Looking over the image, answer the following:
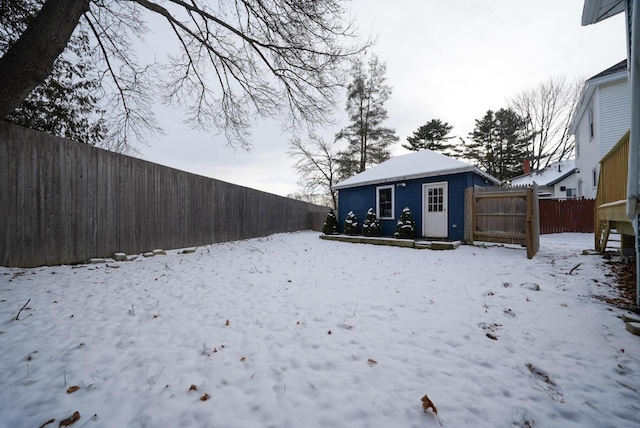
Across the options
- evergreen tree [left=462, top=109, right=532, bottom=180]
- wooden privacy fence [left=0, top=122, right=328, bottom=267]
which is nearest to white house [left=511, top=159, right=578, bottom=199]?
evergreen tree [left=462, top=109, right=532, bottom=180]

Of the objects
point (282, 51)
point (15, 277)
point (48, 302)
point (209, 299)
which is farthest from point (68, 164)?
point (282, 51)

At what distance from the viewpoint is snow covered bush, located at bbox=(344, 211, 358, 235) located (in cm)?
1140

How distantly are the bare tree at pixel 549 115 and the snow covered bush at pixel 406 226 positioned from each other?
20509 mm

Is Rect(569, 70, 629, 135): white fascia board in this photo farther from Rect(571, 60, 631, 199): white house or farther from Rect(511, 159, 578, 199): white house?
Rect(511, 159, 578, 199): white house

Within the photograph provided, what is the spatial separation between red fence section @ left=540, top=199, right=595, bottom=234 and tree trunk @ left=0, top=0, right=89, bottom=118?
1740cm

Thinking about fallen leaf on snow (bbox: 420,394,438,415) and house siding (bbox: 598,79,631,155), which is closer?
fallen leaf on snow (bbox: 420,394,438,415)

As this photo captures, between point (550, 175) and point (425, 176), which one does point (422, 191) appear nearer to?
point (425, 176)

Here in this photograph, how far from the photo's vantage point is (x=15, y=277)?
150 inches

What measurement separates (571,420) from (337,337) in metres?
1.60

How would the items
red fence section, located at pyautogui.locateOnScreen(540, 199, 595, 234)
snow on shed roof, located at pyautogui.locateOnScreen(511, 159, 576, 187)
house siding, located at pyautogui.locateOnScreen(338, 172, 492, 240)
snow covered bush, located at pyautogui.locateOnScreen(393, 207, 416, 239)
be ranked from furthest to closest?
snow on shed roof, located at pyautogui.locateOnScreen(511, 159, 576, 187) < red fence section, located at pyautogui.locateOnScreen(540, 199, 595, 234) < snow covered bush, located at pyautogui.locateOnScreen(393, 207, 416, 239) < house siding, located at pyautogui.locateOnScreen(338, 172, 492, 240)

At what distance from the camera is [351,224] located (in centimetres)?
1140

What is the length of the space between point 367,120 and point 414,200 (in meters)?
10.6

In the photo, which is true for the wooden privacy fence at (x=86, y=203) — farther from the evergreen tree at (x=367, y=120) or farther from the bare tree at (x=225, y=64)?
the evergreen tree at (x=367, y=120)

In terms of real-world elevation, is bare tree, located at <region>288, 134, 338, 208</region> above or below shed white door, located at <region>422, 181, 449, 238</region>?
above
